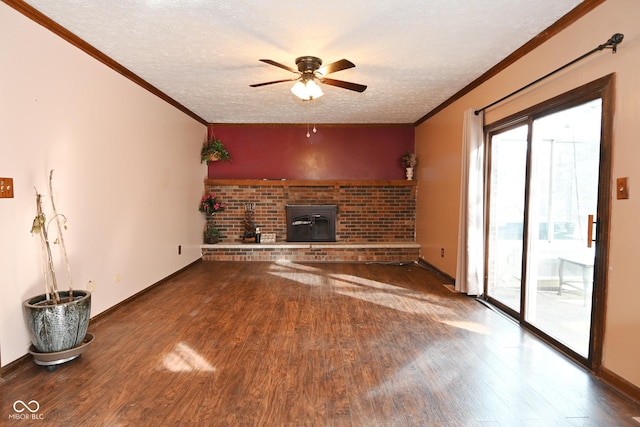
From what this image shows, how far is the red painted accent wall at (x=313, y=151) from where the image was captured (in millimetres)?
6605

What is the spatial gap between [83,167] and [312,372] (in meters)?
2.64

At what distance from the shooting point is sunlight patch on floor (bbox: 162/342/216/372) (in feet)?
7.89

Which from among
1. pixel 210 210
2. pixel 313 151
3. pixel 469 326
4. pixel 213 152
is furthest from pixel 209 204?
pixel 469 326

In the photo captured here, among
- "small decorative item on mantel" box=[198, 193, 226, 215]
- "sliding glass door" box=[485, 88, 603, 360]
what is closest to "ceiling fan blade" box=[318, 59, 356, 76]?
"sliding glass door" box=[485, 88, 603, 360]

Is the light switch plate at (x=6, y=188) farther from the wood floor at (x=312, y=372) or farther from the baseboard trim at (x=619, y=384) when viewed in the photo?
the baseboard trim at (x=619, y=384)

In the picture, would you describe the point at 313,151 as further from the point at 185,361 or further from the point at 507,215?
the point at 185,361

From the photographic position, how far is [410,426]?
1820 millimetres

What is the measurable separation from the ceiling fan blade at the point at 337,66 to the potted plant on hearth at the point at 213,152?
3442 mm

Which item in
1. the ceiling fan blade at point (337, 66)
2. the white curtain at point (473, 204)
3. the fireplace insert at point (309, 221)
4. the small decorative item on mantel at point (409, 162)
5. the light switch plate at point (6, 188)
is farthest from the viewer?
the fireplace insert at point (309, 221)

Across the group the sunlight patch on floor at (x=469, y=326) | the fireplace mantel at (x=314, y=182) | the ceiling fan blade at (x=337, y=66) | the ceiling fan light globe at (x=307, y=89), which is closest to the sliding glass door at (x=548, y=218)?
the sunlight patch on floor at (x=469, y=326)

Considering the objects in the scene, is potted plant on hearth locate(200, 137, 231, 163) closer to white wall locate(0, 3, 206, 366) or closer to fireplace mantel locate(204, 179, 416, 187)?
fireplace mantel locate(204, 179, 416, 187)

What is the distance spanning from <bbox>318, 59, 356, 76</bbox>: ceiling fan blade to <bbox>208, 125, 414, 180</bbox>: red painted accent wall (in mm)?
3320

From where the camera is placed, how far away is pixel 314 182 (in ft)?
21.5

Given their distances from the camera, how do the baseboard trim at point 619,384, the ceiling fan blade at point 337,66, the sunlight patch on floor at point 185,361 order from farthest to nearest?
the ceiling fan blade at point 337,66 → the sunlight patch on floor at point 185,361 → the baseboard trim at point 619,384
